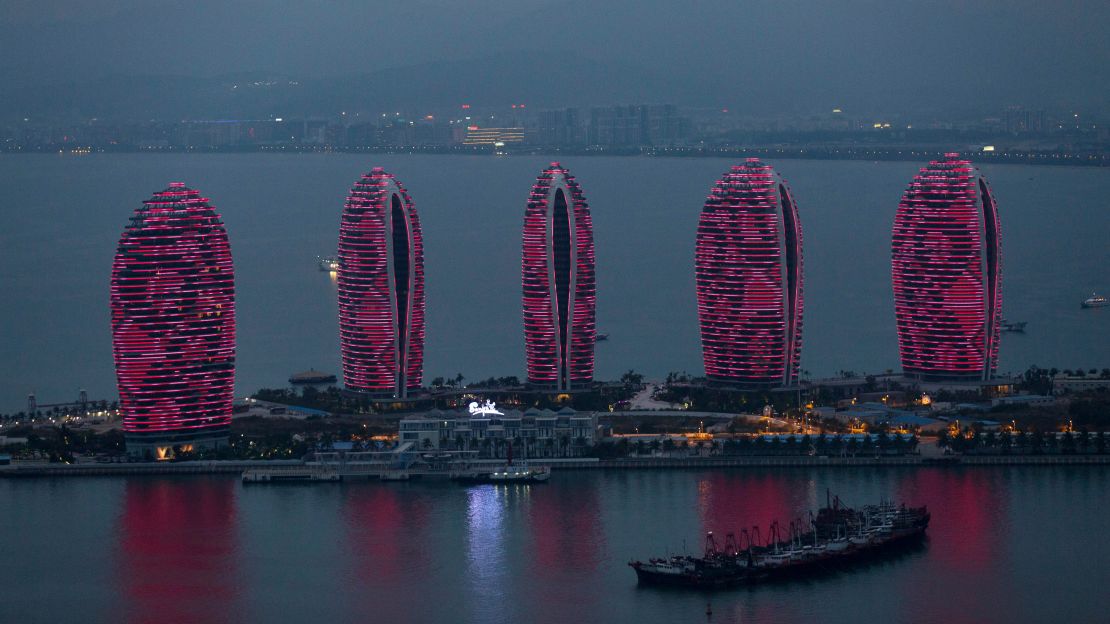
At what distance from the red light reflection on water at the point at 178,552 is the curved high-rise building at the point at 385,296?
782 centimetres

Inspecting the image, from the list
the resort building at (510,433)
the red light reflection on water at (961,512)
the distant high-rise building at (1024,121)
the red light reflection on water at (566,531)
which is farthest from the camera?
the distant high-rise building at (1024,121)

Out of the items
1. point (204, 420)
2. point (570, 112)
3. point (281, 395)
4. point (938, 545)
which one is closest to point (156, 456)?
point (204, 420)

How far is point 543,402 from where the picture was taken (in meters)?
50.4

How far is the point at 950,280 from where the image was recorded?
174 feet

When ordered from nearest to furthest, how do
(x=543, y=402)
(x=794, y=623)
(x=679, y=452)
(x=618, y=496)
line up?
(x=794, y=623)
(x=618, y=496)
(x=679, y=452)
(x=543, y=402)

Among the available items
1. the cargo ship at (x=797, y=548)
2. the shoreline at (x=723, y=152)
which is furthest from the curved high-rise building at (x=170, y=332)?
the shoreline at (x=723, y=152)

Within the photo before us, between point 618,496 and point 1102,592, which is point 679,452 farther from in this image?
point 1102,592

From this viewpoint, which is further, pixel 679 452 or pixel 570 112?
pixel 570 112

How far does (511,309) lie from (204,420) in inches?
883

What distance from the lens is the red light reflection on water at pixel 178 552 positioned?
33969mm

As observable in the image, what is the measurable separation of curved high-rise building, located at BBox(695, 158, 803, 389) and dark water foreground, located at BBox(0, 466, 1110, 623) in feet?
27.3

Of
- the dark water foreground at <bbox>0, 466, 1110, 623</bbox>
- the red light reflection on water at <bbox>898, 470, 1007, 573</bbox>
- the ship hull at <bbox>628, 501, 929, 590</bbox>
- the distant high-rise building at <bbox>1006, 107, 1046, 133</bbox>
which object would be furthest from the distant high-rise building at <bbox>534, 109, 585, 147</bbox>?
the ship hull at <bbox>628, 501, 929, 590</bbox>

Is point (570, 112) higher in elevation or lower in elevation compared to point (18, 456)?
higher

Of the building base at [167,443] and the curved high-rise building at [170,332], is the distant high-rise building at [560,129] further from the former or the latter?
the building base at [167,443]
